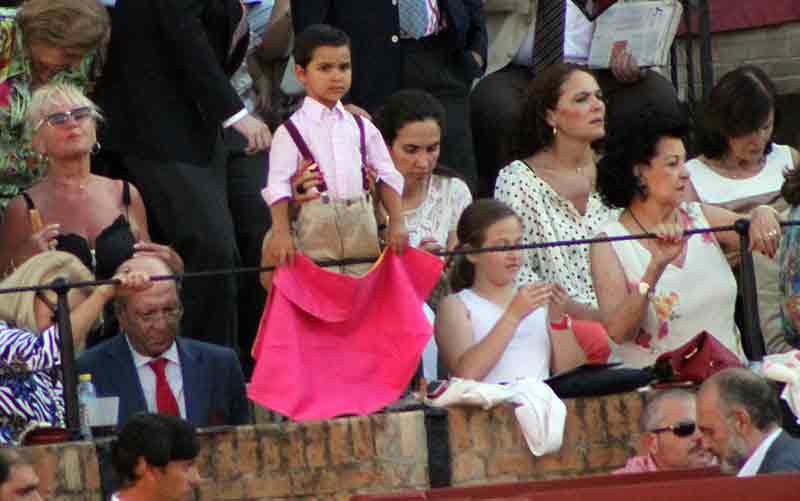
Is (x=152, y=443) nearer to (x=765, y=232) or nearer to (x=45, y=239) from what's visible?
(x=45, y=239)

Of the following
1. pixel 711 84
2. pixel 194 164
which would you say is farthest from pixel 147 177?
pixel 711 84

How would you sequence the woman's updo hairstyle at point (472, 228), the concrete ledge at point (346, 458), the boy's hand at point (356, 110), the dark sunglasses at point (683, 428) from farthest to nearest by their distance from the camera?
the boy's hand at point (356, 110) < the woman's updo hairstyle at point (472, 228) < the concrete ledge at point (346, 458) < the dark sunglasses at point (683, 428)

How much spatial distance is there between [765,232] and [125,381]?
2752 mm

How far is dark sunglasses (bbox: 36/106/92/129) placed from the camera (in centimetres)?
1263

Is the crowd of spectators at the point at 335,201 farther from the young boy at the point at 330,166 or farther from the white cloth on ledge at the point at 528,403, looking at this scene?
the white cloth on ledge at the point at 528,403

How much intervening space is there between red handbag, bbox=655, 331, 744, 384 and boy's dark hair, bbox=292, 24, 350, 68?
191 centimetres

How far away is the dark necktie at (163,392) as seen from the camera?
39.8 feet

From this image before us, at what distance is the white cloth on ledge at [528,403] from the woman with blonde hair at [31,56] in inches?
90.0

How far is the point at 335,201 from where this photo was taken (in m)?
12.2

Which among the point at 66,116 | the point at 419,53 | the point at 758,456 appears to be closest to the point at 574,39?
the point at 419,53

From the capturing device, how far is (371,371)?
477 inches

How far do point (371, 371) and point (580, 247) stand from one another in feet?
4.95

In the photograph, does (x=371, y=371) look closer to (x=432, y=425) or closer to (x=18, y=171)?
(x=432, y=425)

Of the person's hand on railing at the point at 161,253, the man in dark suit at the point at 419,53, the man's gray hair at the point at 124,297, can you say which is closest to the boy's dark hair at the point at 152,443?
the man's gray hair at the point at 124,297
